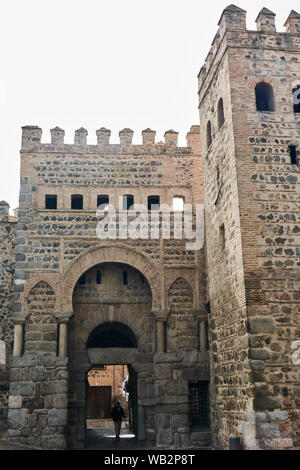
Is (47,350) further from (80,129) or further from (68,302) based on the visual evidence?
(80,129)

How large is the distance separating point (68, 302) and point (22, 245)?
2192 mm

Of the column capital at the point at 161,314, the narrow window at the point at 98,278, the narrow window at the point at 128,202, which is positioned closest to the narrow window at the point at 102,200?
the narrow window at the point at 128,202

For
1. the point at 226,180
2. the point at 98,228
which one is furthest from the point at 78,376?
the point at 226,180

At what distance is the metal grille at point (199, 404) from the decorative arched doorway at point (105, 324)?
4.27 feet

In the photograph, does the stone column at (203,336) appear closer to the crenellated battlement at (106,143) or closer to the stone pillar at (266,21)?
the crenellated battlement at (106,143)

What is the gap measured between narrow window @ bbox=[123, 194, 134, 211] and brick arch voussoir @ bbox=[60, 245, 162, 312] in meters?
1.31

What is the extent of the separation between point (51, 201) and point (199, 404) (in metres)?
7.53

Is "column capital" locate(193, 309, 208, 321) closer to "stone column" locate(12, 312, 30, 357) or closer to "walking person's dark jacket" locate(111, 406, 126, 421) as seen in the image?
"walking person's dark jacket" locate(111, 406, 126, 421)

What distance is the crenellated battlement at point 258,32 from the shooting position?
45.9 ft

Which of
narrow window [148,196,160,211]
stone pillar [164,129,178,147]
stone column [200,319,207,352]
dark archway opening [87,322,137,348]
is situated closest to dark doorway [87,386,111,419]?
dark archway opening [87,322,137,348]

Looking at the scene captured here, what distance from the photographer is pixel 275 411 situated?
11.6 meters

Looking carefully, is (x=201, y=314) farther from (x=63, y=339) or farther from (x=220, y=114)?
(x=220, y=114)

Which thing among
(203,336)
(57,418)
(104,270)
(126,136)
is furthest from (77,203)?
(57,418)

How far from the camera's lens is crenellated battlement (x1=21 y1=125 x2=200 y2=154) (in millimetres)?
17281
